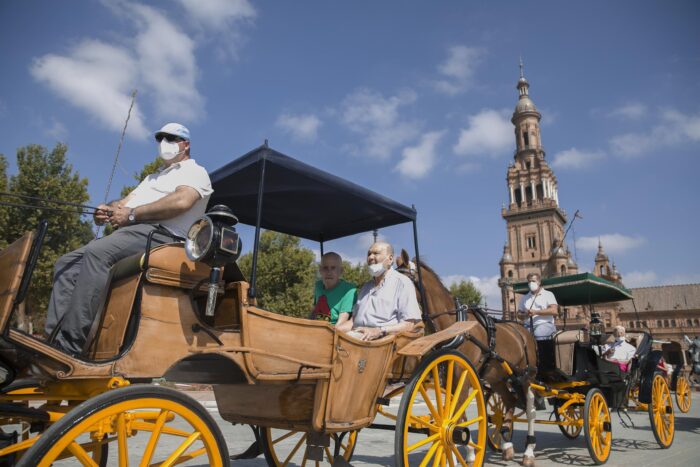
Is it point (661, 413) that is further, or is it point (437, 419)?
point (661, 413)

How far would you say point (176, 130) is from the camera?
10.4 ft

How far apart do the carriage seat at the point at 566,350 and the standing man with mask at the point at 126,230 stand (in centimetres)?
558

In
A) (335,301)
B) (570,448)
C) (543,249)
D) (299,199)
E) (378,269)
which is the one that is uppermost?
(543,249)

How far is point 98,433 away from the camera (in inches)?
83.1

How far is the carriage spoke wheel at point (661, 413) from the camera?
664 centimetres

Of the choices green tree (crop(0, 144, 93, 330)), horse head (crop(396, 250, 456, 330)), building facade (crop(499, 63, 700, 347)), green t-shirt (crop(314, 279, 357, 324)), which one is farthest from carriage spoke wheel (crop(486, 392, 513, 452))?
building facade (crop(499, 63, 700, 347))

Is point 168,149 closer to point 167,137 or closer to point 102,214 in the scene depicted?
point 167,137

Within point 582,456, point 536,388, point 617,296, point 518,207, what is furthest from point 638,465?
point 518,207

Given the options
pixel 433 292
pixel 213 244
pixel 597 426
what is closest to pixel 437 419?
pixel 433 292

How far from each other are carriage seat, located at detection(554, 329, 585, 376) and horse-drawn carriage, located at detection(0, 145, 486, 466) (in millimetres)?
3152

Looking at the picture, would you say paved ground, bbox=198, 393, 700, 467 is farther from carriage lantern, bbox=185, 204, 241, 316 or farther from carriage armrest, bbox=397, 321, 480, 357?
carriage lantern, bbox=185, 204, 241, 316

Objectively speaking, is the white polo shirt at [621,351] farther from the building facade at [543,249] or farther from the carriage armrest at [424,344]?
the building facade at [543,249]

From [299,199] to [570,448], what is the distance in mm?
5371

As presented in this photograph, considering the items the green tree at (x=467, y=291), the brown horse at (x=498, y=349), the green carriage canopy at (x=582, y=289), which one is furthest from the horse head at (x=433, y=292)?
the green tree at (x=467, y=291)
